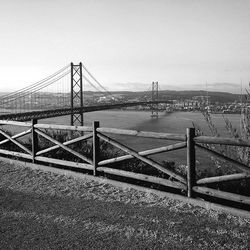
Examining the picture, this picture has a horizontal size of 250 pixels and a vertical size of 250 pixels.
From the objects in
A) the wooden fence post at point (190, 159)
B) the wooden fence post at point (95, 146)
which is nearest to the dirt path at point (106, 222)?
the wooden fence post at point (190, 159)

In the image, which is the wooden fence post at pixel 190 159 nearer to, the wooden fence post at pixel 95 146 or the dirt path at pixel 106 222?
the dirt path at pixel 106 222

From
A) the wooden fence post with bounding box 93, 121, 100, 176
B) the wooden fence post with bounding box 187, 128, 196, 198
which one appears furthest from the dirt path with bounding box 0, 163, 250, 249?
the wooden fence post with bounding box 93, 121, 100, 176

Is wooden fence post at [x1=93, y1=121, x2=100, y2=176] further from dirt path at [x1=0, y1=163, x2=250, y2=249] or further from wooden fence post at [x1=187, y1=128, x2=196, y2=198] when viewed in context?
wooden fence post at [x1=187, y1=128, x2=196, y2=198]

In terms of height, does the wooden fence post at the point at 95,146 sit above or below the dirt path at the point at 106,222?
above

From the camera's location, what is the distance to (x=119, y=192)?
15.8 ft

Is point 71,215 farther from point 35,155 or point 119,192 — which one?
point 35,155

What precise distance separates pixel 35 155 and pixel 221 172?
401cm

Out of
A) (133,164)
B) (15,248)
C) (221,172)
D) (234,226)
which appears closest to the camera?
(15,248)

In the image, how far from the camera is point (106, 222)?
3.69m

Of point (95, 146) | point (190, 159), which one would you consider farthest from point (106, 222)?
point (95, 146)

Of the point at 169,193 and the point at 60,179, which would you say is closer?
the point at 169,193

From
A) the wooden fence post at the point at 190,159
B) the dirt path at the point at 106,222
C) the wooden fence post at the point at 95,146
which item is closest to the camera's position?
the dirt path at the point at 106,222

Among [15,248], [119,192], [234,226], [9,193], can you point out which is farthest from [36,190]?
[234,226]

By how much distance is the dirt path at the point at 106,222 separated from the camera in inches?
126
